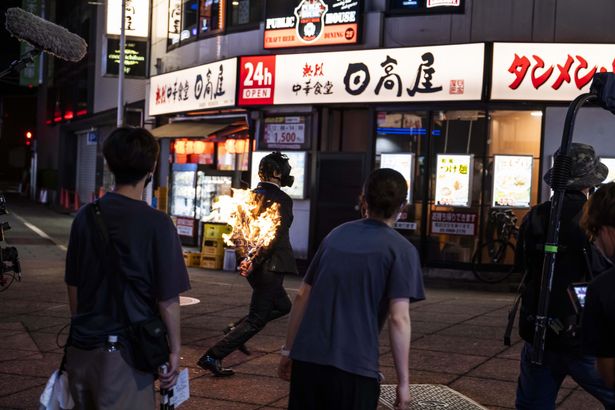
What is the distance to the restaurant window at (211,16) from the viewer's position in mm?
20562

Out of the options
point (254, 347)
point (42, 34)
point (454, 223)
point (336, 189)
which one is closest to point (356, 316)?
point (42, 34)

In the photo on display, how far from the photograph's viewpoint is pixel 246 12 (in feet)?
65.3

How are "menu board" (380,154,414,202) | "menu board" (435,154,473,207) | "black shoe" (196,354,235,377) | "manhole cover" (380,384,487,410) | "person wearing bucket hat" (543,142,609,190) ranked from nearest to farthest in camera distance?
"person wearing bucket hat" (543,142,609,190) < "manhole cover" (380,384,487,410) < "black shoe" (196,354,235,377) < "menu board" (435,154,473,207) < "menu board" (380,154,414,202)

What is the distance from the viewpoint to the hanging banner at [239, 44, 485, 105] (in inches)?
621

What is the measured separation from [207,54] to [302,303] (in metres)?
17.6

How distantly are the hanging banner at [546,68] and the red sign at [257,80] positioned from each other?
4.94 m

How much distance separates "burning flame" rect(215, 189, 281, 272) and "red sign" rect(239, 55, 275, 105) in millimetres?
10529

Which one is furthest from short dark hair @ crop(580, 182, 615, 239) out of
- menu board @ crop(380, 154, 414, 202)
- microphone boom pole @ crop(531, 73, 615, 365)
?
menu board @ crop(380, 154, 414, 202)

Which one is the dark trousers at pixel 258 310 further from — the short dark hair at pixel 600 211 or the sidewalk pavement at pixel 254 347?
the short dark hair at pixel 600 211

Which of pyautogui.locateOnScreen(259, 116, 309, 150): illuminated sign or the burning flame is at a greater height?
pyautogui.locateOnScreen(259, 116, 309, 150): illuminated sign

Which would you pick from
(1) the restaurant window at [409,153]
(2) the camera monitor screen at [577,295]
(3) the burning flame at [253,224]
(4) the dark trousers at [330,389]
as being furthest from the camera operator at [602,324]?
(1) the restaurant window at [409,153]

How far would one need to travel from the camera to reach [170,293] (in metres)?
3.92

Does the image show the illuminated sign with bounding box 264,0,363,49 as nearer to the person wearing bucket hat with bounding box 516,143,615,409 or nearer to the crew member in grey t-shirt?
the person wearing bucket hat with bounding box 516,143,615,409

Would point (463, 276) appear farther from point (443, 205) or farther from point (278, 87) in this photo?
point (278, 87)
